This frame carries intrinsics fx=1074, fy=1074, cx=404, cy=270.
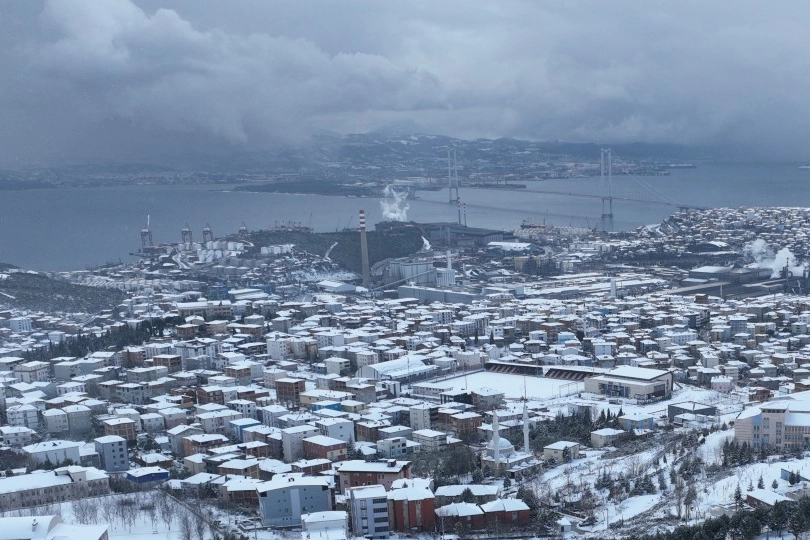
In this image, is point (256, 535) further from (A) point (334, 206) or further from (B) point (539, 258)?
(A) point (334, 206)

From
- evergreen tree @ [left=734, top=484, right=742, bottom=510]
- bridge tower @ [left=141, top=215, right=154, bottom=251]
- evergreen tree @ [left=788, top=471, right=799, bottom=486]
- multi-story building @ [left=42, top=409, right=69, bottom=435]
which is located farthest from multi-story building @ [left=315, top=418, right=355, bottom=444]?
bridge tower @ [left=141, top=215, right=154, bottom=251]

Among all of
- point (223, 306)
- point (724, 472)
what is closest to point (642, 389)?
point (724, 472)

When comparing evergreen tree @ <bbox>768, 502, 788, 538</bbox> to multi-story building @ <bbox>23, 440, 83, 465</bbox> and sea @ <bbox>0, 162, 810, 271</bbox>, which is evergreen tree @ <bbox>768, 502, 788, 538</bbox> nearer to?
multi-story building @ <bbox>23, 440, 83, 465</bbox>

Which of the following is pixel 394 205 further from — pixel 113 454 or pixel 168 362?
pixel 113 454

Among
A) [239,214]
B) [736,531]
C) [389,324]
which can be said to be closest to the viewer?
[736,531]

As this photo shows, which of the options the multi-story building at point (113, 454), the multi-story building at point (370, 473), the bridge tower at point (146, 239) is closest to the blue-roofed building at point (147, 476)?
the multi-story building at point (113, 454)

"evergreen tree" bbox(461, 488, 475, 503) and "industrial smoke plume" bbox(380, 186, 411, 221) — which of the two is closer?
"evergreen tree" bbox(461, 488, 475, 503)

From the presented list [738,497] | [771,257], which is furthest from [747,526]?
[771,257]
